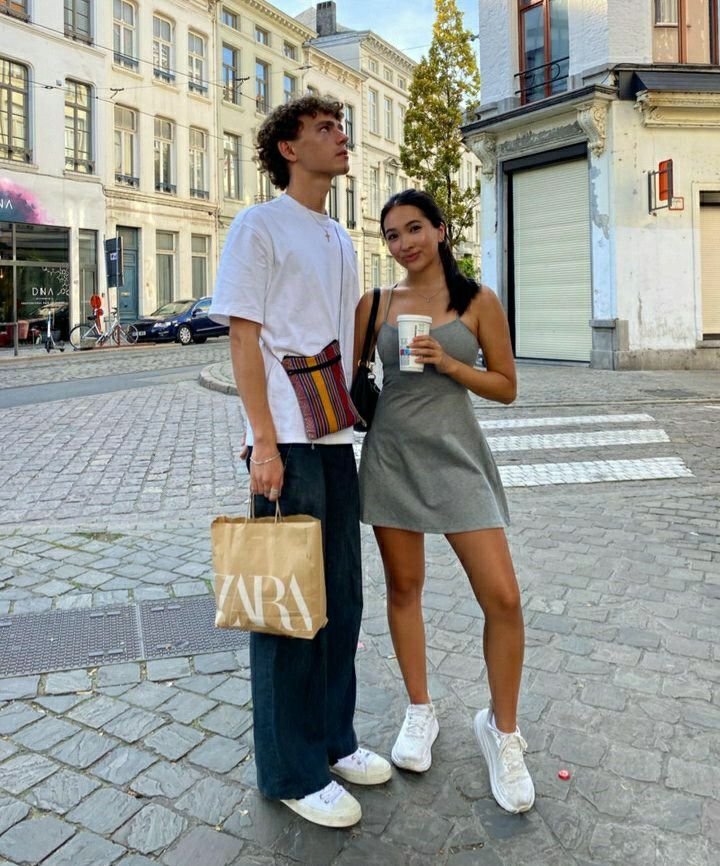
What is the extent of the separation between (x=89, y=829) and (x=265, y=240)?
1696 millimetres

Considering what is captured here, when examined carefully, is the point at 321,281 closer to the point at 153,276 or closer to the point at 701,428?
the point at 701,428

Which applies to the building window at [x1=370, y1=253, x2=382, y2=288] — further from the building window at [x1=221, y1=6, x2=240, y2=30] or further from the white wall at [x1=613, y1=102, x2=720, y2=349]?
the white wall at [x1=613, y1=102, x2=720, y2=349]

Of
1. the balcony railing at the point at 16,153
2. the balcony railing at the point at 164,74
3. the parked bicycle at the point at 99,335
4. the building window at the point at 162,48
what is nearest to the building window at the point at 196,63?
the balcony railing at the point at 164,74

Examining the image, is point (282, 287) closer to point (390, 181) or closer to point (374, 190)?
point (374, 190)

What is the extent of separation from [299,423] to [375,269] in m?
47.2

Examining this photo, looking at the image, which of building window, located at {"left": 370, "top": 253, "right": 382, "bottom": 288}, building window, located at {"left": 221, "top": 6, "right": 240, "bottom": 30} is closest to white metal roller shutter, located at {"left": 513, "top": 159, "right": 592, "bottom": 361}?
building window, located at {"left": 221, "top": 6, "right": 240, "bottom": 30}

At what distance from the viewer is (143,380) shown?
1487 cm

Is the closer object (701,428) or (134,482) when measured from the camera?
(134,482)

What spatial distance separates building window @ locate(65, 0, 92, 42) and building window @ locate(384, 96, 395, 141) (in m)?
24.2

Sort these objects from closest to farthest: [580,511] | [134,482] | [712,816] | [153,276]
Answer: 1. [712,816]
2. [580,511]
3. [134,482]
4. [153,276]

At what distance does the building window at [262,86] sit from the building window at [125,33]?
7.98 metres

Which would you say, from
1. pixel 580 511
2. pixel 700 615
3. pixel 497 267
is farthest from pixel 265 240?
pixel 497 267

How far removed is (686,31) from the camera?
15930 millimetres

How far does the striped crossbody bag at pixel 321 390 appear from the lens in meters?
2.17
